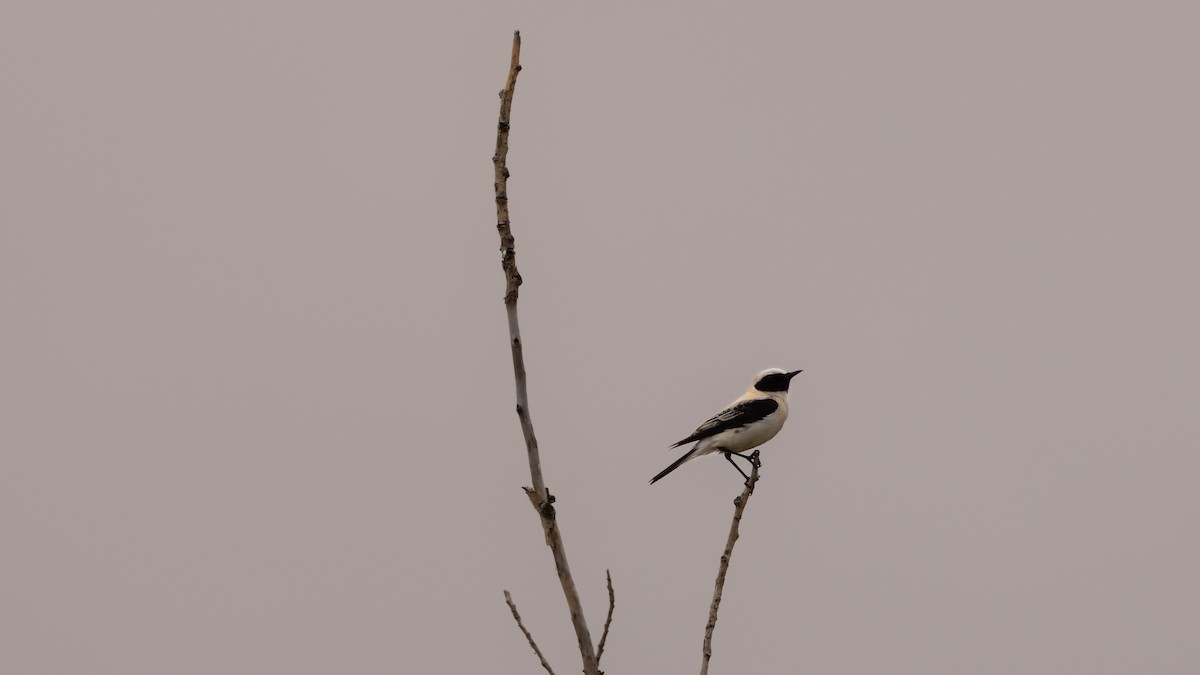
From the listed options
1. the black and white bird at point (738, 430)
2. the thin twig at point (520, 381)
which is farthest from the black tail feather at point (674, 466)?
the thin twig at point (520, 381)

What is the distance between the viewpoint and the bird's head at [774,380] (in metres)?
13.5

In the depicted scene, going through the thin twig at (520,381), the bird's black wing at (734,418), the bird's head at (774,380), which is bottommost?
the thin twig at (520,381)

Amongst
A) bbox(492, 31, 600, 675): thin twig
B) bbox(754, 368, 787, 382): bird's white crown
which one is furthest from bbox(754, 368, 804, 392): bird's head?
bbox(492, 31, 600, 675): thin twig

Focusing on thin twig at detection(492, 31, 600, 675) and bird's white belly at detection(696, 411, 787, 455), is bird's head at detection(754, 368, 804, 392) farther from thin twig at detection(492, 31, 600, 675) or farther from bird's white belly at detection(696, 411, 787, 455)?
thin twig at detection(492, 31, 600, 675)

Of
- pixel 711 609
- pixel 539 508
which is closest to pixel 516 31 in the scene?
pixel 539 508

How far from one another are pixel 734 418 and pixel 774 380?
1019mm

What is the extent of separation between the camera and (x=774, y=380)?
13484 millimetres

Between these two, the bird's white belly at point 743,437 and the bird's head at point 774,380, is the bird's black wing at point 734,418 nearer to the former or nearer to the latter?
the bird's white belly at point 743,437

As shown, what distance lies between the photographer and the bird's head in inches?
531

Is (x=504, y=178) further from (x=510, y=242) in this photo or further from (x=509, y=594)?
(x=509, y=594)

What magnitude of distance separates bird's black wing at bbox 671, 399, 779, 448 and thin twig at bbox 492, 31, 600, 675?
8.16 meters

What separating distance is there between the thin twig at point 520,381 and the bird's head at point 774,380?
9.35 metres

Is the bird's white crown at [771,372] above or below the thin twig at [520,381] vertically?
above

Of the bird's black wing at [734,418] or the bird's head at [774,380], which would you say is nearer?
the bird's black wing at [734,418]
